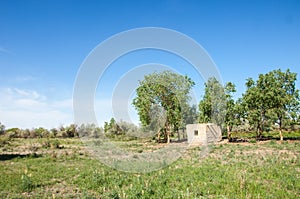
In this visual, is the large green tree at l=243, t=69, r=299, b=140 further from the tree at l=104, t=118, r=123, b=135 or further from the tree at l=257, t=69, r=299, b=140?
the tree at l=104, t=118, r=123, b=135

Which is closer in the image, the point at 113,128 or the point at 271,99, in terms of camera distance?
the point at 271,99

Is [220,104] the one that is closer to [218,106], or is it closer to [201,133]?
[218,106]

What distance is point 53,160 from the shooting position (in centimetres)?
1667

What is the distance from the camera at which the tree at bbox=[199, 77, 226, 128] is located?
123 feet

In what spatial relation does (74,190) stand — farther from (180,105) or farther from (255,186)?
(180,105)

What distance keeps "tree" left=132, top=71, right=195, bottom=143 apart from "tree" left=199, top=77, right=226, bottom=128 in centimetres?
346

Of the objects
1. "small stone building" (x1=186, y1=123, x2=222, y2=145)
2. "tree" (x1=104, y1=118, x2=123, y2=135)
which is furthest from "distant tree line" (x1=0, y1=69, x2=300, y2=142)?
"tree" (x1=104, y1=118, x2=123, y2=135)

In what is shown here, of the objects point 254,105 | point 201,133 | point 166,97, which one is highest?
point 166,97

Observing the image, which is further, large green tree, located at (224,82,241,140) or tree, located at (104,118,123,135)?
tree, located at (104,118,123,135)

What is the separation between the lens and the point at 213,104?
1505 inches

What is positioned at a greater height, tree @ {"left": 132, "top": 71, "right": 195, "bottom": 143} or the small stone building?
tree @ {"left": 132, "top": 71, "right": 195, "bottom": 143}

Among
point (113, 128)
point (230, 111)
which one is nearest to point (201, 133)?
point (230, 111)

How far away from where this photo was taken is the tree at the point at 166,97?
1423 inches

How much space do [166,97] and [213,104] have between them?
7924mm
